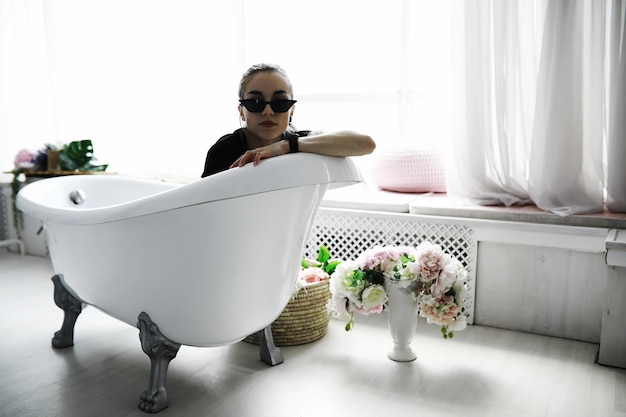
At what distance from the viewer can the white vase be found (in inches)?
75.2

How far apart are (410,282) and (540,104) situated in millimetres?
957

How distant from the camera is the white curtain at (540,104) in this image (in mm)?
2051

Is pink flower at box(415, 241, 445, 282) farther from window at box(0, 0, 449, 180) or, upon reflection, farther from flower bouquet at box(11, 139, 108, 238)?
flower bouquet at box(11, 139, 108, 238)

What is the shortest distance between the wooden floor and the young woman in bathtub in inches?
28.9

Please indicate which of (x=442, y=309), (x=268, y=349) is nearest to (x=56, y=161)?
(x=268, y=349)

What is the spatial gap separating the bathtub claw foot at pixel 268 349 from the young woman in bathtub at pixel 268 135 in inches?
24.3

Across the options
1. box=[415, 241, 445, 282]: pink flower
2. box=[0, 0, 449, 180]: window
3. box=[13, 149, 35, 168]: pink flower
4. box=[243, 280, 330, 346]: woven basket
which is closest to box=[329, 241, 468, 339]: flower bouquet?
box=[415, 241, 445, 282]: pink flower

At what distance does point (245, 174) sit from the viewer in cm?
132

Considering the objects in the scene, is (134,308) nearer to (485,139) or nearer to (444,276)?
(444,276)

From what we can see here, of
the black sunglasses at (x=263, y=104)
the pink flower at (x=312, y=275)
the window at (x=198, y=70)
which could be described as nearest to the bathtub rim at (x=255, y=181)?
the black sunglasses at (x=263, y=104)

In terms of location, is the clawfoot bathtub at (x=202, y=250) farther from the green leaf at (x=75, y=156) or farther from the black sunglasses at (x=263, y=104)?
the green leaf at (x=75, y=156)

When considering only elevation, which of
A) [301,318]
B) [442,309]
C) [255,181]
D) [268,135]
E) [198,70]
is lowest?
[301,318]

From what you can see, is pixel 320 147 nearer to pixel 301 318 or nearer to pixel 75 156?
pixel 301 318

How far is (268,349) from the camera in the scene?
6.21 ft
